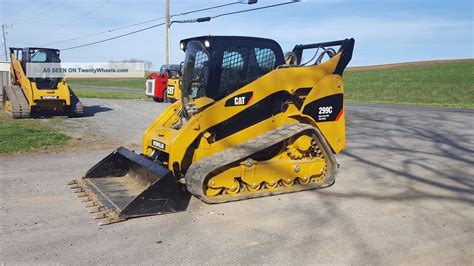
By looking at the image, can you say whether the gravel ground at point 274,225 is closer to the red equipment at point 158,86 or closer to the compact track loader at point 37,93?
the compact track loader at point 37,93

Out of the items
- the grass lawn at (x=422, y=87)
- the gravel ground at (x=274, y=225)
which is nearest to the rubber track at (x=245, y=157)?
the gravel ground at (x=274, y=225)

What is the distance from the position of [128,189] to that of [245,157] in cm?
176

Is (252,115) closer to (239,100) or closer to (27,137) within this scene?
(239,100)

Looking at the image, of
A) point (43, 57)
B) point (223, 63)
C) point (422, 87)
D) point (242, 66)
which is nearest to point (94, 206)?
point (223, 63)

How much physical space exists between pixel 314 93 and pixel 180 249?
3611mm

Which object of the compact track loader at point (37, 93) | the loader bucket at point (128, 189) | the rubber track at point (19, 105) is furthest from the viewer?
the compact track loader at point (37, 93)

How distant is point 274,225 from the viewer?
520 centimetres

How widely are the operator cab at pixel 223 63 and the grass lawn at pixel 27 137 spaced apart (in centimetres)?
496

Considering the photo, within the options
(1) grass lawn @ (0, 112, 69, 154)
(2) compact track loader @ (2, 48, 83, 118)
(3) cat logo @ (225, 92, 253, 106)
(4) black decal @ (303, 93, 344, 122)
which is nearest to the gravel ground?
(4) black decal @ (303, 93, 344, 122)

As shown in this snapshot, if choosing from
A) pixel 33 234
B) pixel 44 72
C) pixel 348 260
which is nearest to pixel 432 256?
pixel 348 260

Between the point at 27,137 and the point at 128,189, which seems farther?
the point at 27,137

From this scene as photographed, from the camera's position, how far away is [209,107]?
6.18m

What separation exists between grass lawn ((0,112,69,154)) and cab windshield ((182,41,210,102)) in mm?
4835

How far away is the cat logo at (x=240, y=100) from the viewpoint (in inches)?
250
